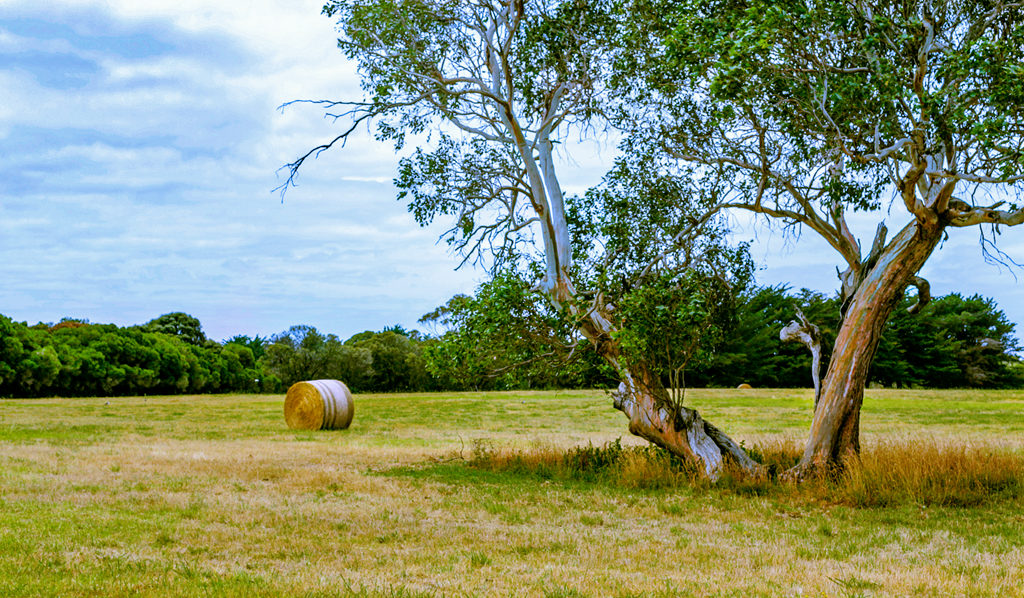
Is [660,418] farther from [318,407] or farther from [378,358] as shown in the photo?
[378,358]

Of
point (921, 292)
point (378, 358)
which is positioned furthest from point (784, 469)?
point (378, 358)

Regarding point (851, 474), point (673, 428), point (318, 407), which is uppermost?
point (673, 428)

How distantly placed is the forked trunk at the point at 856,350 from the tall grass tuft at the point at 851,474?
0.42 metres

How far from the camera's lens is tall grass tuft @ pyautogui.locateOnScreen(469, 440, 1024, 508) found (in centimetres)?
1163

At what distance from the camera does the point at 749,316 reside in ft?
219

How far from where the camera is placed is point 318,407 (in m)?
25.5

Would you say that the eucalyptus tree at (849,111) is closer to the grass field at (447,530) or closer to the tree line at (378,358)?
the grass field at (447,530)

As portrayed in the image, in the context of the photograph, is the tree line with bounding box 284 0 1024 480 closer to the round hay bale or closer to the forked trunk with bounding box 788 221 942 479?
the forked trunk with bounding box 788 221 942 479

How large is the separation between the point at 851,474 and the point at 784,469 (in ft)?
6.66

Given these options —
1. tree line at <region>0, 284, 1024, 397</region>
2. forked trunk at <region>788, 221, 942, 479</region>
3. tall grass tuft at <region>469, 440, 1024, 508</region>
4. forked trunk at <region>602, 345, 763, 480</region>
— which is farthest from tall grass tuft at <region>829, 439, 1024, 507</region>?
tree line at <region>0, 284, 1024, 397</region>

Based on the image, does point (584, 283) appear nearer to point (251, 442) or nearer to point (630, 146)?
point (630, 146)

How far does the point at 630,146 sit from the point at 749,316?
54044 mm

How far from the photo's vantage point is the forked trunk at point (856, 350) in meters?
12.6

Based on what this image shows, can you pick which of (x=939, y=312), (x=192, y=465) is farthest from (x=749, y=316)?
(x=192, y=465)
